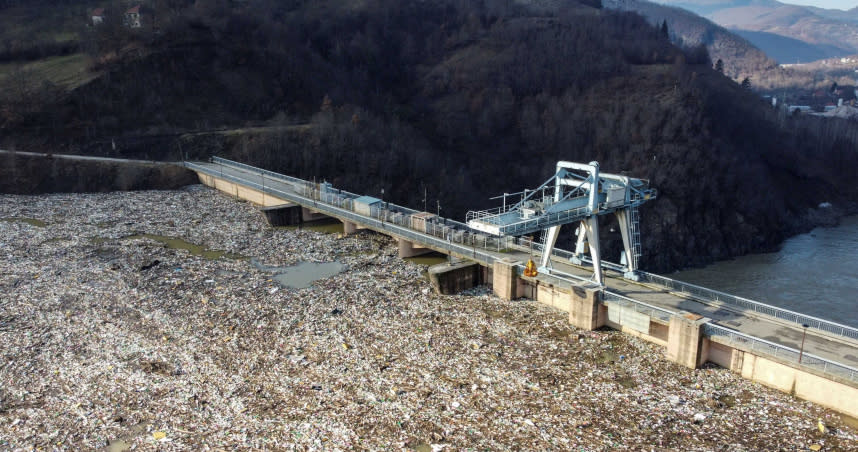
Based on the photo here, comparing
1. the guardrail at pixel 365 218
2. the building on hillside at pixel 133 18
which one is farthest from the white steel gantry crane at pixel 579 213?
the building on hillside at pixel 133 18

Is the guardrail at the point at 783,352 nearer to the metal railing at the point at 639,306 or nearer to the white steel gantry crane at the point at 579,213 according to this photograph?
the metal railing at the point at 639,306

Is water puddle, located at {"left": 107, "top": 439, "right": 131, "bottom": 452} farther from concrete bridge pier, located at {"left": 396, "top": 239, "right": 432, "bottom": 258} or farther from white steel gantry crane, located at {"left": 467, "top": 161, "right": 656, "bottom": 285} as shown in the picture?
concrete bridge pier, located at {"left": 396, "top": 239, "right": 432, "bottom": 258}

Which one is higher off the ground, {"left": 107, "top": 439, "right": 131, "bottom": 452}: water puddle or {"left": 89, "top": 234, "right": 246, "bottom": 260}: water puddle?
{"left": 89, "top": 234, "right": 246, "bottom": 260}: water puddle

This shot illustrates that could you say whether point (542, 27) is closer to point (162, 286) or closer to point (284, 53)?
point (284, 53)

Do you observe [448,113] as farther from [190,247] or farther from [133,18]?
[190,247]

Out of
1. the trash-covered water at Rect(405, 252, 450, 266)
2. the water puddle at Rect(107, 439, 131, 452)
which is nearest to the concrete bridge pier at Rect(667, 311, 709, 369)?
the trash-covered water at Rect(405, 252, 450, 266)
